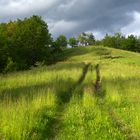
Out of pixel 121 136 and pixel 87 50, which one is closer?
pixel 121 136

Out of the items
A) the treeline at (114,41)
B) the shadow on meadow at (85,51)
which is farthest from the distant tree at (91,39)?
the shadow on meadow at (85,51)

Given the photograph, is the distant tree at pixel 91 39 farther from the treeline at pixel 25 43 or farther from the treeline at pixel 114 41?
the treeline at pixel 25 43

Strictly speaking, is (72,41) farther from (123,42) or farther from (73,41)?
(123,42)

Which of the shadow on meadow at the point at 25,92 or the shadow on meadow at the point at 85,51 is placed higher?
the shadow on meadow at the point at 85,51

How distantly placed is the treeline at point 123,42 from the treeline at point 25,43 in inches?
1845

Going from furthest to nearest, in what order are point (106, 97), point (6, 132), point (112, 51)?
point (112, 51) → point (106, 97) → point (6, 132)

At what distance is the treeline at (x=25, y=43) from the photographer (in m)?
71.9

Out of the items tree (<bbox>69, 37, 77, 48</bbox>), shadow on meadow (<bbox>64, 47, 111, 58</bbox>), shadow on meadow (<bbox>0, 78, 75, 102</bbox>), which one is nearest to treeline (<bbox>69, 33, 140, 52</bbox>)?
tree (<bbox>69, 37, 77, 48</bbox>)

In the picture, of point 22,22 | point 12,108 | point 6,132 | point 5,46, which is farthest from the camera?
point 22,22

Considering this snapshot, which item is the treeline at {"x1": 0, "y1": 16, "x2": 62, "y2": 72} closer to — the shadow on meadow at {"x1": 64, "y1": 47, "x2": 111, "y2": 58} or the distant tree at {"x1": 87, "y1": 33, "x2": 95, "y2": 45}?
the shadow on meadow at {"x1": 64, "y1": 47, "x2": 111, "y2": 58}

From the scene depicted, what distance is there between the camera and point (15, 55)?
7456 cm

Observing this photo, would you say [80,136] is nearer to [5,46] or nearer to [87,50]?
[5,46]

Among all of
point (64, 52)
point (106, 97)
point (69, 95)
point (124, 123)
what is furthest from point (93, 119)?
point (64, 52)

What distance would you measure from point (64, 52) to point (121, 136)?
84162mm
